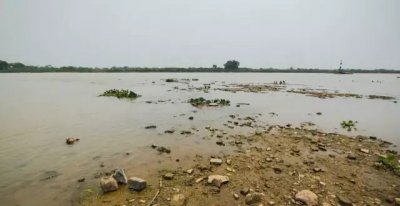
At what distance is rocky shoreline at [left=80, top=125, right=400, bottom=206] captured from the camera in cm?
646

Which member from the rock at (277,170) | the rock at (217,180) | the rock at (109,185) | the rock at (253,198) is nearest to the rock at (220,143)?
the rock at (277,170)

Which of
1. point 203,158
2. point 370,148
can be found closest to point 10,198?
point 203,158

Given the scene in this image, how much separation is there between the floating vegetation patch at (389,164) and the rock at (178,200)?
6.91m

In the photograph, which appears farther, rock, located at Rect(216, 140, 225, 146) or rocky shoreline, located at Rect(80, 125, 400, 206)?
rock, located at Rect(216, 140, 225, 146)

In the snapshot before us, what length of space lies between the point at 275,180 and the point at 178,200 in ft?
9.96

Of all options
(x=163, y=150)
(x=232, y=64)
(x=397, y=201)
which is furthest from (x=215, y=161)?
(x=232, y=64)

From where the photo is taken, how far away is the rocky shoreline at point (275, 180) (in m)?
6.46

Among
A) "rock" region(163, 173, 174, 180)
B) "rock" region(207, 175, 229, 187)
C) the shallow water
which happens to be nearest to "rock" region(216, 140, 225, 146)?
the shallow water

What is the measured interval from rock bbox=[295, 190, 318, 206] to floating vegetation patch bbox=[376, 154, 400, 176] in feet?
12.6

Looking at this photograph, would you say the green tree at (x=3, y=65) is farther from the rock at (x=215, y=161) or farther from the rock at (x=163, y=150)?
the rock at (x=215, y=161)

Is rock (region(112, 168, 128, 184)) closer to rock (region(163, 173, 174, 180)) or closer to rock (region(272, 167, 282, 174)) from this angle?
rock (region(163, 173, 174, 180))

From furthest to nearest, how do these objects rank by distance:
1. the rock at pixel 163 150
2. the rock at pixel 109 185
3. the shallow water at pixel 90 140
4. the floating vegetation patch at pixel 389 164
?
1. the rock at pixel 163 150
2. the floating vegetation patch at pixel 389 164
3. the shallow water at pixel 90 140
4. the rock at pixel 109 185

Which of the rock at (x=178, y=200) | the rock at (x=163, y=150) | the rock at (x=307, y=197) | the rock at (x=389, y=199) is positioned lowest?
the rock at (x=389, y=199)

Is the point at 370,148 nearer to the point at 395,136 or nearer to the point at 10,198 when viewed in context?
the point at 395,136
